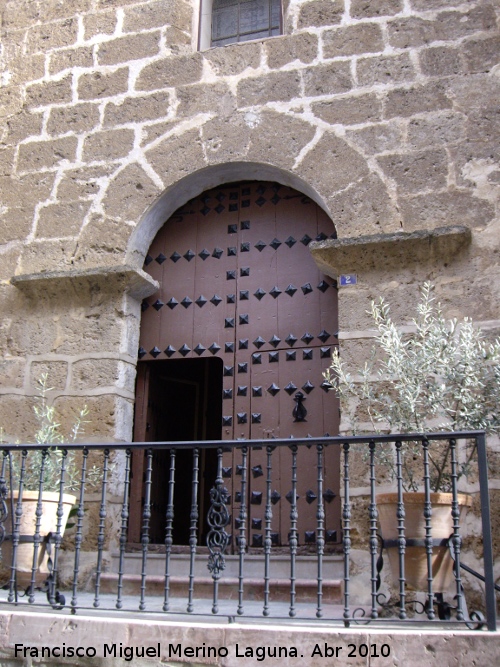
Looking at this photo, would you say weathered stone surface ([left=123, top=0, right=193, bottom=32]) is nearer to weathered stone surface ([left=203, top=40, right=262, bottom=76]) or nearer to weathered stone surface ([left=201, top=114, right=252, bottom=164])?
weathered stone surface ([left=203, top=40, right=262, bottom=76])

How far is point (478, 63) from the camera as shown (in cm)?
523

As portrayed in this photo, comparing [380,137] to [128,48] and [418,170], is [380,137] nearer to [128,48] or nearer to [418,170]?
[418,170]

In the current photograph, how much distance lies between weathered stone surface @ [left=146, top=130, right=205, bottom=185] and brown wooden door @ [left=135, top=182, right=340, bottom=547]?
34cm

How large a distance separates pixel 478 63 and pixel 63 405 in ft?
12.1

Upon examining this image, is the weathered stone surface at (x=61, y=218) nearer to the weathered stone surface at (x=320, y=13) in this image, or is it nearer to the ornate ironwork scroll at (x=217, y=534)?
the weathered stone surface at (x=320, y=13)

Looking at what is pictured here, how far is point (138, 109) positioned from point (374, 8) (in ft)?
6.19

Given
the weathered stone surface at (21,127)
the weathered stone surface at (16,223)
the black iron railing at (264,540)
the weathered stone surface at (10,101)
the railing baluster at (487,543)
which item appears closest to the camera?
the railing baluster at (487,543)

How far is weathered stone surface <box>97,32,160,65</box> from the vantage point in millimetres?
6070

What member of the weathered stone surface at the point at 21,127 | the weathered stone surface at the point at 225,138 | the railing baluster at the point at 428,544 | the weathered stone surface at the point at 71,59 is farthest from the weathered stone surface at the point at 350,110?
the railing baluster at the point at 428,544

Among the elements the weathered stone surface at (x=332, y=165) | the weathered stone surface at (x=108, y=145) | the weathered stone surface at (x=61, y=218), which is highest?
the weathered stone surface at (x=108, y=145)

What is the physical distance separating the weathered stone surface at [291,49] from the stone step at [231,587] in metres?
3.59

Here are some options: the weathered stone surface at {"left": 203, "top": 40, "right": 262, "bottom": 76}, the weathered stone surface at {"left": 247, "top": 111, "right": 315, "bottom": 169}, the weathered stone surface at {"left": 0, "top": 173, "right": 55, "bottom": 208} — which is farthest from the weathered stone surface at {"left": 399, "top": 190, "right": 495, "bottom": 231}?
the weathered stone surface at {"left": 0, "top": 173, "right": 55, "bottom": 208}

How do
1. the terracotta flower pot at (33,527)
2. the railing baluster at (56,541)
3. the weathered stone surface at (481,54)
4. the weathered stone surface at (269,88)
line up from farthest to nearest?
the weathered stone surface at (269,88)
the weathered stone surface at (481,54)
the terracotta flower pot at (33,527)
the railing baluster at (56,541)

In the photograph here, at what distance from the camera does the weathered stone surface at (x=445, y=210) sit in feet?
16.1
